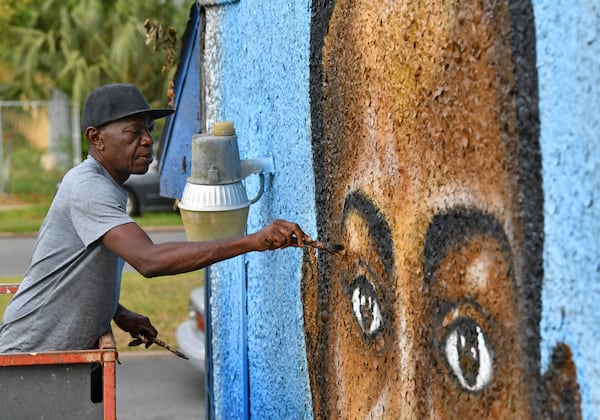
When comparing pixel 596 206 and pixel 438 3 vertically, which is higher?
pixel 438 3

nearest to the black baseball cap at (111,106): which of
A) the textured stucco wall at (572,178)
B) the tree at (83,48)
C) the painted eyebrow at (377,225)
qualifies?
the painted eyebrow at (377,225)

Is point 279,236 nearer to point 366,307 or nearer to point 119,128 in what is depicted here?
point 366,307

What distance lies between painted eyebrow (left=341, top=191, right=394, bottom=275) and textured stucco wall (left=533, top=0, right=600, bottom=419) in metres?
0.83

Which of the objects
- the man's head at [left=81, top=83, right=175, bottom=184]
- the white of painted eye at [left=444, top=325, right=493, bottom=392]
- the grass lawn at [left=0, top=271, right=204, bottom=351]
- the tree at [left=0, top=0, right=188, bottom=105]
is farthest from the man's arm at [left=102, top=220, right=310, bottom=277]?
the tree at [left=0, top=0, right=188, bottom=105]

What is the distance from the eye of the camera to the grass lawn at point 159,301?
29.9 ft

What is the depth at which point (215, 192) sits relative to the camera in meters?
3.29

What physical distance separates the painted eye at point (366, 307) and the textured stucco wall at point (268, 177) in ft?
1.43

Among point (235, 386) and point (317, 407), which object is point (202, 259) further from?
point (235, 386)

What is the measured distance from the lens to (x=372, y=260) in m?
2.78

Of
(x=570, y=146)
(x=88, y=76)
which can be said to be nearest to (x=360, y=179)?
(x=570, y=146)

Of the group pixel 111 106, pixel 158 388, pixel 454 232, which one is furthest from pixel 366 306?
pixel 158 388

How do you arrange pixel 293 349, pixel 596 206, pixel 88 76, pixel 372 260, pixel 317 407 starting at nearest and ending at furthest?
→ pixel 596 206, pixel 372 260, pixel 317 407, pixel 293 349, pixel 88 76

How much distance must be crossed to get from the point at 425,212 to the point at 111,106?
146 cm

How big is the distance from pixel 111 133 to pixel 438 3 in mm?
1561
